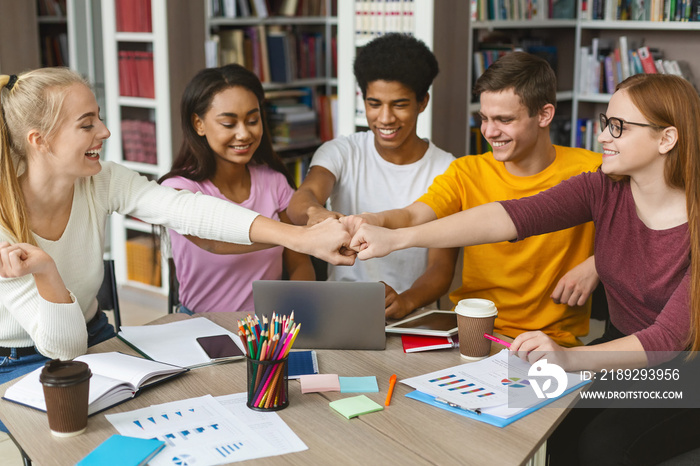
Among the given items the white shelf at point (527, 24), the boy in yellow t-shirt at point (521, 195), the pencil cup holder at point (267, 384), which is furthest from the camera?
the white shelf at point (527, 24)

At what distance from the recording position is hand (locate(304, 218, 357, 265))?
203cm

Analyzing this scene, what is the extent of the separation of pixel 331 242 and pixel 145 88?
8.40 ft

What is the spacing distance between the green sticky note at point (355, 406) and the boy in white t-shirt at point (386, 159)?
1.01 m

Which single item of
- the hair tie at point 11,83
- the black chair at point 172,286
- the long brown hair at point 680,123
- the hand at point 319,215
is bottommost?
the black chair at point 172,286

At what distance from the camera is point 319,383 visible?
1.48m

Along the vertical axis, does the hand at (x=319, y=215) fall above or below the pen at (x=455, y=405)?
above

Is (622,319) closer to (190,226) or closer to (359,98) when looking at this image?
(190,226)

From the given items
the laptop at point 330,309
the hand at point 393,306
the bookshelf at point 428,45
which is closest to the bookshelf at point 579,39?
the bookshelf at point 428,45

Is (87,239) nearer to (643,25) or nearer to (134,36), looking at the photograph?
(134,36)

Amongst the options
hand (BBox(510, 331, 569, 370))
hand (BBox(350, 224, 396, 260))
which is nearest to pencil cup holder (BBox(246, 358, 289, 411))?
hand (BBox(510, 331, 569, 370))

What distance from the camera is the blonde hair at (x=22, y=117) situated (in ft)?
5.76

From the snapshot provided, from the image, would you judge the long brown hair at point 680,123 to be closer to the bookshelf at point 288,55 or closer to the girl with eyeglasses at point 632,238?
the girl with eyeglasses at point 632,238

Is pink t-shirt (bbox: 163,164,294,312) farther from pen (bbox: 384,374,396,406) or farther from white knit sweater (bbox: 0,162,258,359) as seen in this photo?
pen (bbox: 384,374,396,406)

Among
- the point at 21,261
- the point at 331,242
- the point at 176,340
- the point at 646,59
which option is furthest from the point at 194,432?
the point at 646,59
